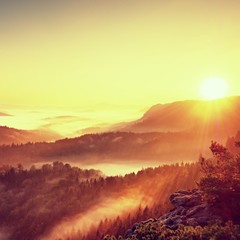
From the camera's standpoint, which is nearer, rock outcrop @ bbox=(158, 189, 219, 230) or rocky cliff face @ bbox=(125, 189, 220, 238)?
rocky cliff face @ bbox=(125, 189, 220, 238)

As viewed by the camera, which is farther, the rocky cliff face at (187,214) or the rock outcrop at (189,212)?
the rock outcrop at (189,212)

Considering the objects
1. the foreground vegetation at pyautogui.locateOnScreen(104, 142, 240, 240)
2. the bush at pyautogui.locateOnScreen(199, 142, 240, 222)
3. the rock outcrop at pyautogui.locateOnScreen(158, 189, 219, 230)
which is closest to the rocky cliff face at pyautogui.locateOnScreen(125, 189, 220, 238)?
the rock outcrop at pyautogui.locateOnScreen(158, 189, 219, 230)

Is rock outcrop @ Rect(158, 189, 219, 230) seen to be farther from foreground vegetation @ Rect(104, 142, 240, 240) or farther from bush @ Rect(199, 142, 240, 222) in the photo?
bush @ Rect(199, 142, 240, 222)

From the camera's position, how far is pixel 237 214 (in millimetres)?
91875

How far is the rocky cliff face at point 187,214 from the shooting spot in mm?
93500

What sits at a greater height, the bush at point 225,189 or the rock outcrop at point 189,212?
the bush at point 225,189

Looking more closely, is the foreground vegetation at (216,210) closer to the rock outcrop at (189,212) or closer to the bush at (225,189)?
the bush at (225,189)

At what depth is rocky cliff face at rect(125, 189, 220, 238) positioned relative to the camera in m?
93.5

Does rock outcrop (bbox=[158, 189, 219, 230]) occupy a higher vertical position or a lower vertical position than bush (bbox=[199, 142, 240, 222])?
lower

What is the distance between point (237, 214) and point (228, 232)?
15.6 m

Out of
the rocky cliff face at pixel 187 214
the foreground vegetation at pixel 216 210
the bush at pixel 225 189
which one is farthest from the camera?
Result: the rocky cliff face at pixel 187 214

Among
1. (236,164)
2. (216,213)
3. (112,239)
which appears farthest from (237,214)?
(112,239)

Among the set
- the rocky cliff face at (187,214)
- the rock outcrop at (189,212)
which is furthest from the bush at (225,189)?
the rock outcrop at (189,212)

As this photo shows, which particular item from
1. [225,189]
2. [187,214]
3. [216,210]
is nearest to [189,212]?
[187,214]
